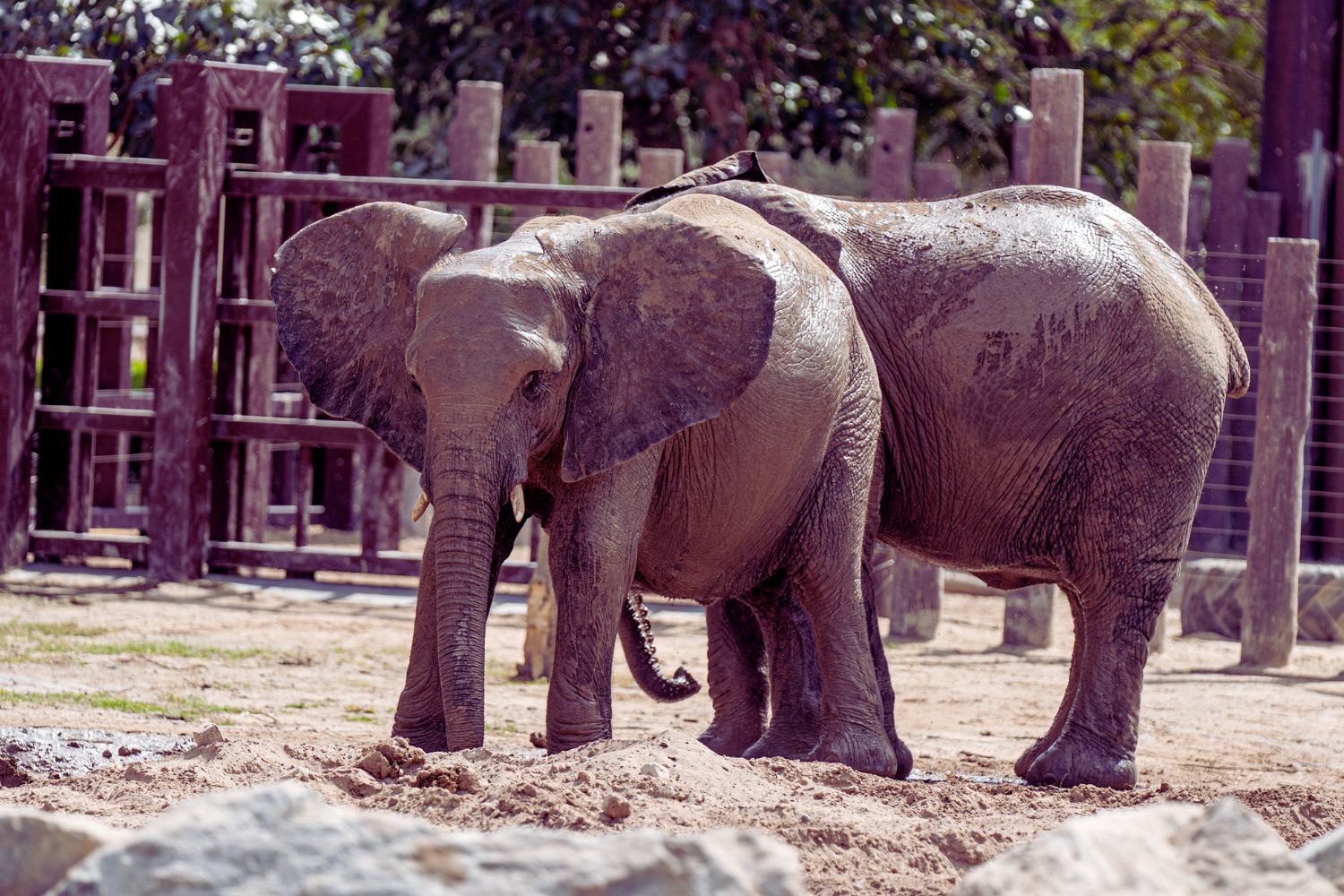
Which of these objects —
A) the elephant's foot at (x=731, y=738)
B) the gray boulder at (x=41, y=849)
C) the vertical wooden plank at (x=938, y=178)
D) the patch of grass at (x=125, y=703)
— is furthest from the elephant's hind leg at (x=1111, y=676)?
the vertical wooden plank at (x=938, y=178)

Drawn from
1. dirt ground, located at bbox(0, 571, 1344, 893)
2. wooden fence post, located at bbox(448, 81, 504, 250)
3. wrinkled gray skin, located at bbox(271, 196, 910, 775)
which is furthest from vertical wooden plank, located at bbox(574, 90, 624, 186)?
wrinkled gray skin, located at bbox(271, 196, 910, 775)

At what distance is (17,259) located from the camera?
423 inches

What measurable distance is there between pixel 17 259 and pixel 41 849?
8.39 meters

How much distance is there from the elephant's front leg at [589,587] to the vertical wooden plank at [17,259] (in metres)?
6.17

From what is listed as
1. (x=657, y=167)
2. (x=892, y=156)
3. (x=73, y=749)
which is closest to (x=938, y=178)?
(x=892, y=156)

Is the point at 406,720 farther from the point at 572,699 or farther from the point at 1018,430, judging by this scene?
the point at 1018,430

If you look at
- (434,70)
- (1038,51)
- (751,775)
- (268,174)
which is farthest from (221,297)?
(1038,51)

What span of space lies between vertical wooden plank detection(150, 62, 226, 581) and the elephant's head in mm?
4810

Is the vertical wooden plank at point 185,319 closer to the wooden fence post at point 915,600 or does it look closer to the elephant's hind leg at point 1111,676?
the wooden fence post at point 915,600

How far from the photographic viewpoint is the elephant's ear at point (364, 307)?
18.4 ft

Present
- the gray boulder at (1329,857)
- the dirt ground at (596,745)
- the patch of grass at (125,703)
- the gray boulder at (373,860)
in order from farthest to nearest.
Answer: the patch of grass at (125,703) < the dirt ground at (596,745) < the gray boulder at (1329,857) < the gray boulder at (373,860)

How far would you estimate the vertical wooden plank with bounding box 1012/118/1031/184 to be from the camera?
10121mm

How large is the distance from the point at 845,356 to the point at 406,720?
5.48ft

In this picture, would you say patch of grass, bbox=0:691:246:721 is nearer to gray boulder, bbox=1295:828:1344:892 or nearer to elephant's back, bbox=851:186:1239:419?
elephant's back, bbox=851:186:1239:419
